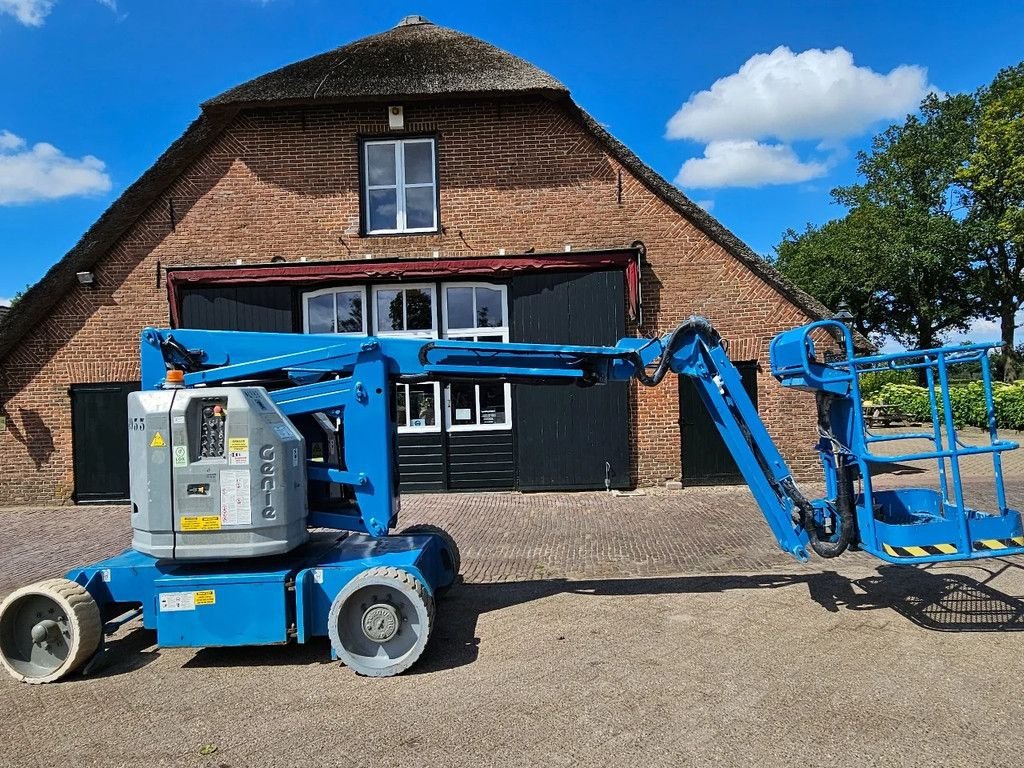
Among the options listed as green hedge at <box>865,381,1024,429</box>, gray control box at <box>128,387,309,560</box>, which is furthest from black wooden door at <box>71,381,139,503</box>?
green hedge at <box>865,381,1024,429</box>

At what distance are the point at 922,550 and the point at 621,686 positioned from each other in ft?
7.09

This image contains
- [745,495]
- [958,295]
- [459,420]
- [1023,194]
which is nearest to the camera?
[745,495]

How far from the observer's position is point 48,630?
448cm

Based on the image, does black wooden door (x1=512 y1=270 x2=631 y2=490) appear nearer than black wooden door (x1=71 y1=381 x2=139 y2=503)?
Yes

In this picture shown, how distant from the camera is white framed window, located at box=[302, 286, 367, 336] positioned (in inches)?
464

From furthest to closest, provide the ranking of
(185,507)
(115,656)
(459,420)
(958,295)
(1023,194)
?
(958,295)
(1023,194)
(459,420)
(115,656)
(185,507)

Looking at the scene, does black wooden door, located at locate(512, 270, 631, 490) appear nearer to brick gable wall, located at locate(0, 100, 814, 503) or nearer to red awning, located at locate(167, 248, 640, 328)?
red awning, located at locate(167, 248, 640, 328)

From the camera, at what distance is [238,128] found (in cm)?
1188

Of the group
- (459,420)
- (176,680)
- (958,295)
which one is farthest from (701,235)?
(958,295)

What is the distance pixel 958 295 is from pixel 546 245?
32.4 meters

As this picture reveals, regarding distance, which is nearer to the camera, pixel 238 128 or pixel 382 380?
pixel 382 380

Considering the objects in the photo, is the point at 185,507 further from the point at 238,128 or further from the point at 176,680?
the point at 238,128

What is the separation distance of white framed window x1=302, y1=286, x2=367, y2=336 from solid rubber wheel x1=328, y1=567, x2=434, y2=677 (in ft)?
25.4

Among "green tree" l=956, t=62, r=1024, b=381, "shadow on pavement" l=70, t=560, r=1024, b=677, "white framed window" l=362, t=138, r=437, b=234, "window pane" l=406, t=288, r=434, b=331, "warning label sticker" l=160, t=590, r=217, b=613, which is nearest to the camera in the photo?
"warning label sticker" l=160, t=590, r=217, b=613
